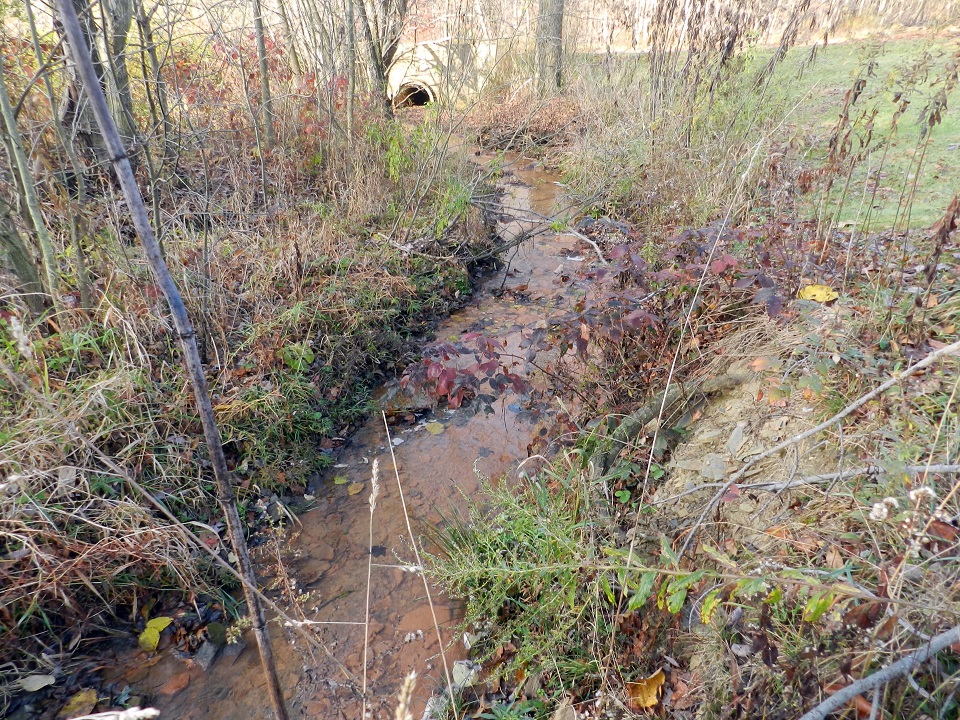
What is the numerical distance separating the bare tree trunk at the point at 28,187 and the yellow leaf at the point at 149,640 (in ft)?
6.99

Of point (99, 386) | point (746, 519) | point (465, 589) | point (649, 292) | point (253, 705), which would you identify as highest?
point (649, 292)

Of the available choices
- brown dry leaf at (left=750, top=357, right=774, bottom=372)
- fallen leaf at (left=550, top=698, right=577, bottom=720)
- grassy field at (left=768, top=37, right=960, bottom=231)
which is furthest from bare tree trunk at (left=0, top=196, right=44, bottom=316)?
grassy field at (left=768, top=37, right=960, bottom=231)

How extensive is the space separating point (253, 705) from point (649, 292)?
2.80 meters

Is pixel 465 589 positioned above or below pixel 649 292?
below

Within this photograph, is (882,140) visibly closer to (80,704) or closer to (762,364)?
(762,364)

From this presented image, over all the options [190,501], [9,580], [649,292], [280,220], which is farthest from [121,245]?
[649,292]

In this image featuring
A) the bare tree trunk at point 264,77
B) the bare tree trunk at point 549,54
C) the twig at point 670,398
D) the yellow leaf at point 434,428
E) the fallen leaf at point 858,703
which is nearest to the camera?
the fallen leaf at point 858,703

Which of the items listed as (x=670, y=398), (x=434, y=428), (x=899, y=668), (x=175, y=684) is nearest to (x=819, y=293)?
(x=670, y=398)

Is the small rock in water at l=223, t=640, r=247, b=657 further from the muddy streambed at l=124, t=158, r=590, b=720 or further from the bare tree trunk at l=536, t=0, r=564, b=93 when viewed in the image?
the bare tree trunk at l=536, t=0, r=564, b=93

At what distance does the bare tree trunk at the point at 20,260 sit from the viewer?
324cm

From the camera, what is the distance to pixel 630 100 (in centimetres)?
674

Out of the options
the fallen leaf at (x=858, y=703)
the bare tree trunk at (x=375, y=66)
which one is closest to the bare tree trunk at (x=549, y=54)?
the bare tree trunk at (x=375, y=66)

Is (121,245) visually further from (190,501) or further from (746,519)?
(746,519)

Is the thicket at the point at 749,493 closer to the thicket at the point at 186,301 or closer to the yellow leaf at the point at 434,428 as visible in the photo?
the yellow leaf at the point at 434,428
